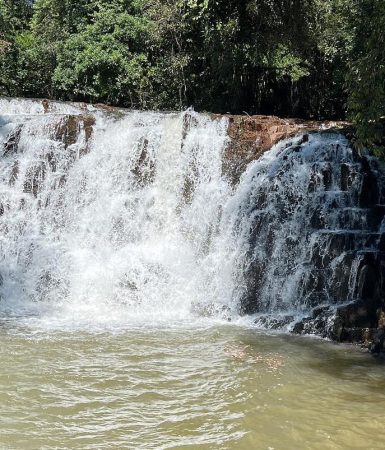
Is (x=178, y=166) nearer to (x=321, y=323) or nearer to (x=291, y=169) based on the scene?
(x=291, y=169)

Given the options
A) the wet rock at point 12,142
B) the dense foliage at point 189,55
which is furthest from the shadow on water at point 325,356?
the dense foliage at point 189,55

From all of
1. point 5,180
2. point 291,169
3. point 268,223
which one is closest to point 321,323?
point 268,223

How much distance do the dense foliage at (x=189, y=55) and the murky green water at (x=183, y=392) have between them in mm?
9610

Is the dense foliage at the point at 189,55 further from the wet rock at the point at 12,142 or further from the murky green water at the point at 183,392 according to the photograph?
the murky green water at the point at 183,392

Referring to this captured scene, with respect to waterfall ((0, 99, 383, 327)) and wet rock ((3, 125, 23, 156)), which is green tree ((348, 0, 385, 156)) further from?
wet rock ((3, 125, 23, 156))

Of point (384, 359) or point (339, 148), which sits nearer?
point (384, 359)

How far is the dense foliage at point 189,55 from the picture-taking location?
49.9 feet

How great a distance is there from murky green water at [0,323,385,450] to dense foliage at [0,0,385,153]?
9610 millimetres

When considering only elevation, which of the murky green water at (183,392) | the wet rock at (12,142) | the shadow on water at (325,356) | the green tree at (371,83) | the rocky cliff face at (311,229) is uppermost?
the green tree at (371,83)

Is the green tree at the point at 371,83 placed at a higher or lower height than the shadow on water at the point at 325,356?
higher

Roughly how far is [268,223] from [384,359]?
11.1ft

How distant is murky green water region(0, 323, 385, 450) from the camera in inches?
184

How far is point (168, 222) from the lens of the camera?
36.0 feet

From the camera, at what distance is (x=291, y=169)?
10.3 metres
